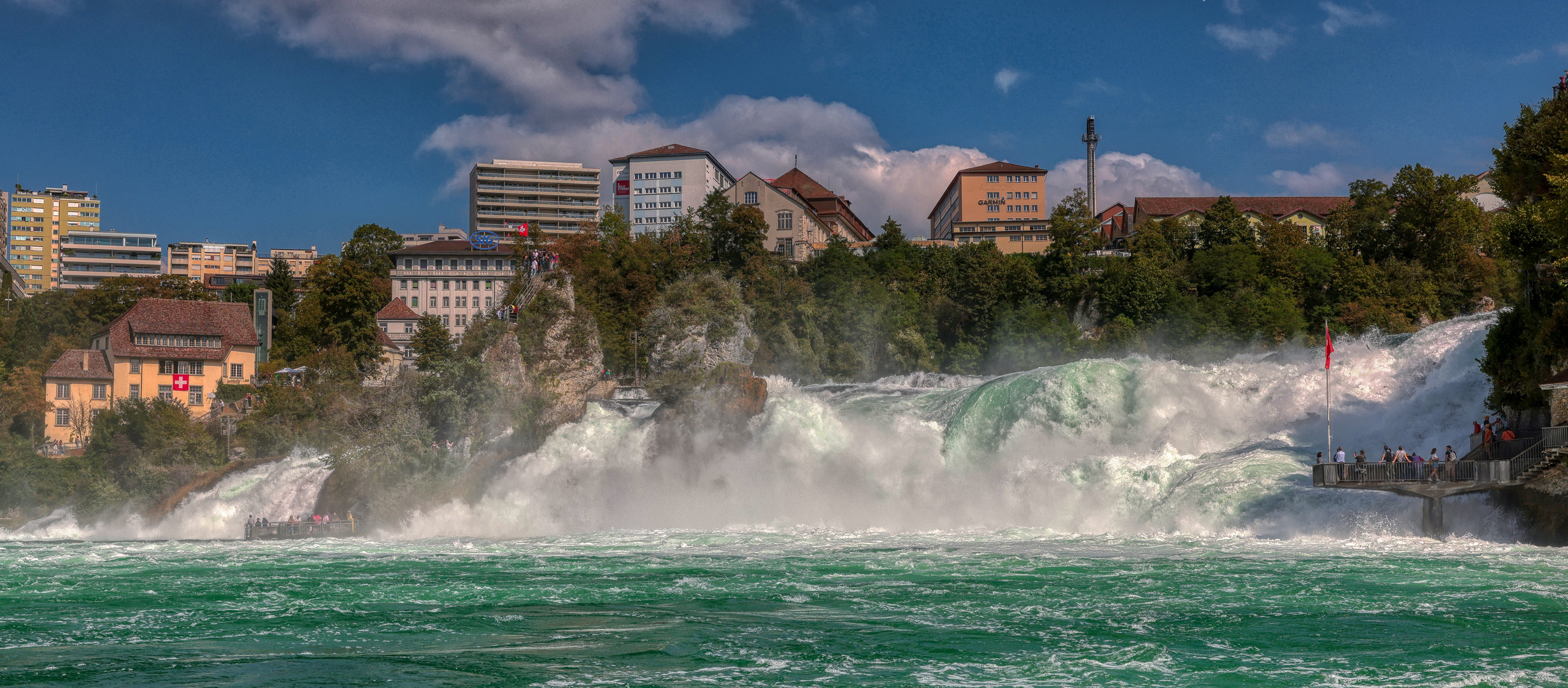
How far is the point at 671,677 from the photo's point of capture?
19609mm

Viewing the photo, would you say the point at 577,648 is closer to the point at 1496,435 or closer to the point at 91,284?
the point at 1496,435

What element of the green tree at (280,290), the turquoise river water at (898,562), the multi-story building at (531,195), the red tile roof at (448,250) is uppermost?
the multi-story building at (531,195)

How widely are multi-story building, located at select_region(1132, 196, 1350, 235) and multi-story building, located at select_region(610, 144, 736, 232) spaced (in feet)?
185

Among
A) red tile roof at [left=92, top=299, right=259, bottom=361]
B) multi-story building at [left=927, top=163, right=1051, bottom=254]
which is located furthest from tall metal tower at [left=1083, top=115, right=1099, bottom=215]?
red tile roof at [left=92, top=299, right=259, bottom=361]

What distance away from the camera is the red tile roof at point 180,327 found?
81.8 meters

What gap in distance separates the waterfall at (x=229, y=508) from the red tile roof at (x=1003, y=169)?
325 feet

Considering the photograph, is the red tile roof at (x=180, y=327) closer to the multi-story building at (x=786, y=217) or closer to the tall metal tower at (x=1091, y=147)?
the multi-story building at (x=786, y=217)

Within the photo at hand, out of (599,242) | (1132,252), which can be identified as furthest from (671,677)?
(1132,252)

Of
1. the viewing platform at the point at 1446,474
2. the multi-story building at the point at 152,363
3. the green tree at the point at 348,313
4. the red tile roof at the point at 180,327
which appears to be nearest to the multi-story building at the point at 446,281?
the green tree at the point at 348,313

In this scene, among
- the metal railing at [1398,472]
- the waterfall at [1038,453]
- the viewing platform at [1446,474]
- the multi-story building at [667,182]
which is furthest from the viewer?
the multi-story building at [667,182]

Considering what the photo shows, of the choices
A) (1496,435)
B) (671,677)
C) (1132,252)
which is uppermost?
(1132,252)

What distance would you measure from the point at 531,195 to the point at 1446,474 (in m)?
158

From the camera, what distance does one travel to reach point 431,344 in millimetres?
79375

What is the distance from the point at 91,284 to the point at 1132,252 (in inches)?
6935
